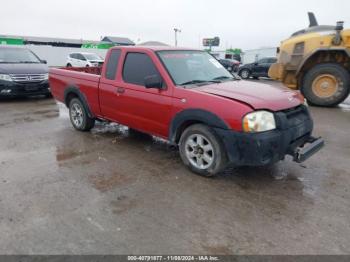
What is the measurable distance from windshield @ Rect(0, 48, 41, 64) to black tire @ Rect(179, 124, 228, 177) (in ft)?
27.0

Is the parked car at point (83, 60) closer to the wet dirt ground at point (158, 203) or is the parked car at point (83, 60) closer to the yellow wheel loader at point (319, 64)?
the yellow wheel loader at point (319, 64)

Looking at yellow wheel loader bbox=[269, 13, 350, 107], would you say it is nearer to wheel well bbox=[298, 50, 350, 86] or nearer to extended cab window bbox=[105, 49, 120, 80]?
wheel well bbox=[298, 50, 350, 86]

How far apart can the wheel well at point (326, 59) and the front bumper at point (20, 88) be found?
829cm

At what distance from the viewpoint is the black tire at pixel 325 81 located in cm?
837

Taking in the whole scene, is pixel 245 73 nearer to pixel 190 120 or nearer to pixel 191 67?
pixel 191 67

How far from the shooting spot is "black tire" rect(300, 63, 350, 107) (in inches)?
329

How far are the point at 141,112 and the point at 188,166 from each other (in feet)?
3.75

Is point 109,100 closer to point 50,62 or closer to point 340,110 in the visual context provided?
point 340,110

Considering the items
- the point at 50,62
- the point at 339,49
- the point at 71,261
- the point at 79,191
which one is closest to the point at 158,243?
the point at 71,261

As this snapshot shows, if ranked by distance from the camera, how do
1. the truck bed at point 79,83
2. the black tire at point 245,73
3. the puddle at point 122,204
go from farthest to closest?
the black tire at point 245,73 → the truck bed at point 79,83 → the puddle at point 122,204

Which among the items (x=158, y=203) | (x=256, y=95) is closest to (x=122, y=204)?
(x=158, y=203)

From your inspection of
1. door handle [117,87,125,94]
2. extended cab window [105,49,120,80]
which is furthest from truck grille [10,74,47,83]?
door handle [117,87,125,94]

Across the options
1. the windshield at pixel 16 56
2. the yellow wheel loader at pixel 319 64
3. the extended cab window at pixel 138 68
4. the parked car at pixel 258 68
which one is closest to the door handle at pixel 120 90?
the extended cab window at pixel 138 68

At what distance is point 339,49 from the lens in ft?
26.8
